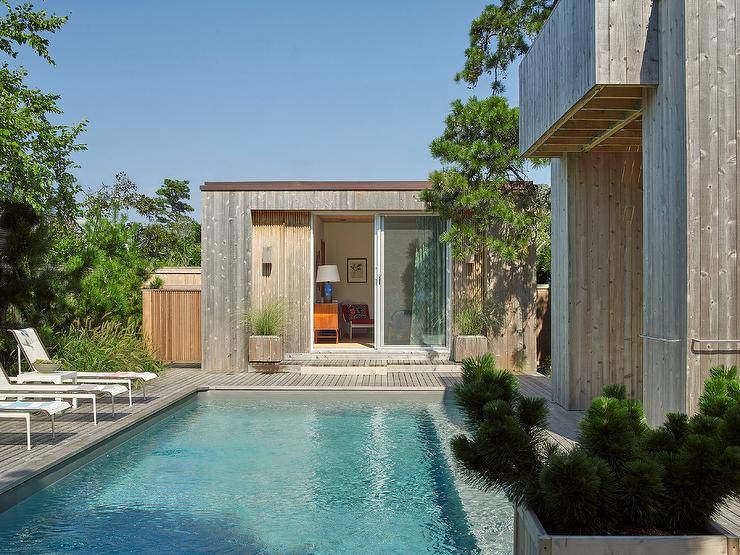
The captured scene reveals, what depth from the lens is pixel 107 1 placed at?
1720 cm

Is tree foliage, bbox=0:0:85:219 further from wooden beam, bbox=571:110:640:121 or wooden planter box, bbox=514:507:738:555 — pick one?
wooden planter box, bbox=514:507:738:555

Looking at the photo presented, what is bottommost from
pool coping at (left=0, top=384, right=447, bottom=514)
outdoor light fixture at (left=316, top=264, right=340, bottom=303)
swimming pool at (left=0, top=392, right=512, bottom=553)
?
swimming pool at (left=0, top=392, right=512, bottom=553)

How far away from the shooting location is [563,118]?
5766mm

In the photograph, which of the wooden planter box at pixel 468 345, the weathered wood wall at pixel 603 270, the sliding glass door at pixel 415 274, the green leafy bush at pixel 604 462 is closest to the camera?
the green leafy bush at pixel 604 462

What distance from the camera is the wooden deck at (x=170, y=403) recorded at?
213 inches

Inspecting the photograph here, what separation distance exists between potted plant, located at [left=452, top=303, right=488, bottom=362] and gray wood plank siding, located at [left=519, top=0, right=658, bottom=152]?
5.29 metres

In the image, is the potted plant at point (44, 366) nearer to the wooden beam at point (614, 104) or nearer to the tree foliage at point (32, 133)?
the tree foliage at point (32, 133)

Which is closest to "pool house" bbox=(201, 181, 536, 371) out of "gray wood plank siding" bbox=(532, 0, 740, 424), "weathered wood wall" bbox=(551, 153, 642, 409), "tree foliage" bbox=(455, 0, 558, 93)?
"weathered wood wall" bbox=(551, 153, 642, 409)

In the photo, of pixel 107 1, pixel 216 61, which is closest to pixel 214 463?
pixel 107 1

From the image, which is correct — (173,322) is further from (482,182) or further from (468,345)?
(482,182)

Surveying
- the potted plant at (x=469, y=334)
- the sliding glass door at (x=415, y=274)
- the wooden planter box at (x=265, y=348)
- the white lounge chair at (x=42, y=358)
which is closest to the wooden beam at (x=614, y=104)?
the white lounge chair at (x=42, y=358)

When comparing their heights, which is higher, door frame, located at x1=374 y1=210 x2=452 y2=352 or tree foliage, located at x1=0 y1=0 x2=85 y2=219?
tree foliage, located at x1=0 y1=0 x2=85 y2=219

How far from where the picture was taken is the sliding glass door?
38.2 ft

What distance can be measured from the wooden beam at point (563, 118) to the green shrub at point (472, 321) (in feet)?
13.5
